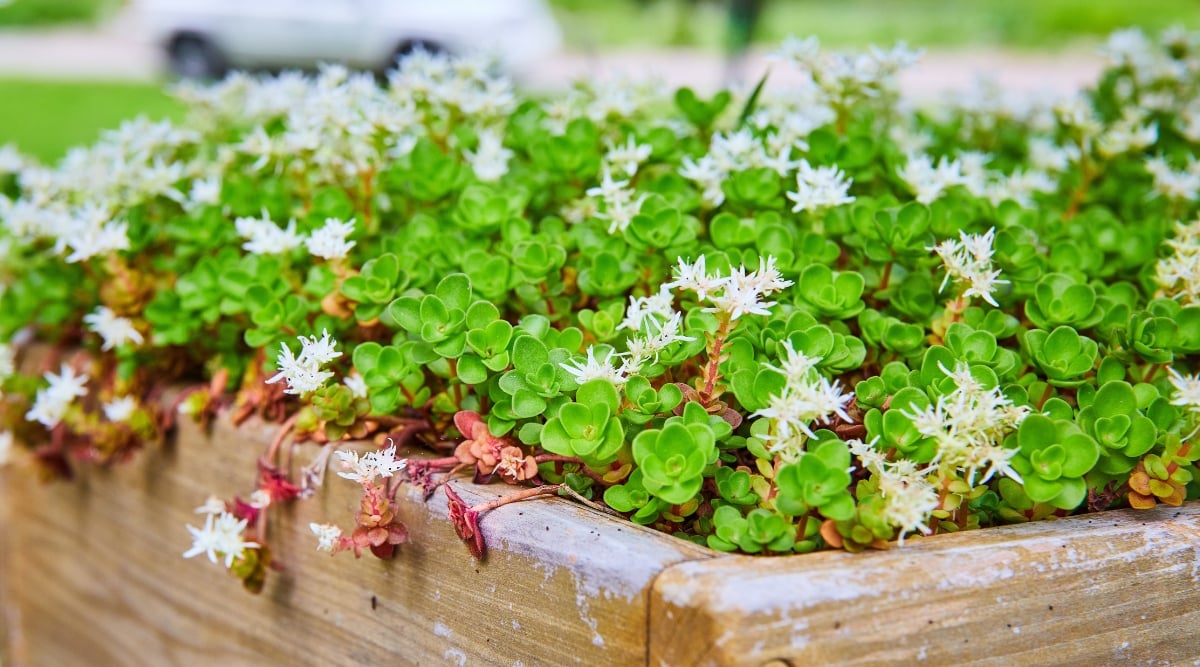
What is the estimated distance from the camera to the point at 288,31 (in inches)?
355

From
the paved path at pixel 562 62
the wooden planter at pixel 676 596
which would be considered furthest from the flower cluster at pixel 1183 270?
the paved path at pixel 562 62

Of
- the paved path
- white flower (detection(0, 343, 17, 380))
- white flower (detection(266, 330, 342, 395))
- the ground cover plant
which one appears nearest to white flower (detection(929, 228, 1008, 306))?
the ground cover plant

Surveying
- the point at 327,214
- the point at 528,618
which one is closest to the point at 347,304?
the point at 327,214

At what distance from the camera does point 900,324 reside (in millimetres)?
1228

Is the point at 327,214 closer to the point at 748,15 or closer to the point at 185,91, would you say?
the point at 185,91

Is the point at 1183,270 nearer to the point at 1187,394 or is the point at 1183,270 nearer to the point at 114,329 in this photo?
the point at 1187,394

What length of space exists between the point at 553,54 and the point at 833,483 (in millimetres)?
11896

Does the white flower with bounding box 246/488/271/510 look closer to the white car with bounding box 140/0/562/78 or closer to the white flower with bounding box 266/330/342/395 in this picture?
the white flower with bounding box 266/330/342/395

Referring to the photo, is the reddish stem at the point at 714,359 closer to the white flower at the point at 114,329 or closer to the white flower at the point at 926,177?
the white flower at the point at 926,177

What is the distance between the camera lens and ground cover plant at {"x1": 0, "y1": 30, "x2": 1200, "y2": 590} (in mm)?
1068

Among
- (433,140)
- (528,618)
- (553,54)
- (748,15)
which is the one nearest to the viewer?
(528,618)

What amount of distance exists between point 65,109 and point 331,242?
6.74 metres

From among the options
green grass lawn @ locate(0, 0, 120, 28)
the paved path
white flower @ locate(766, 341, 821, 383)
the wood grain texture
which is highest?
white flower @ locate(766, 341, 821, 383)

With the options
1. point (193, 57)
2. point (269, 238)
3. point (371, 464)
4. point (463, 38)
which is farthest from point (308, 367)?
point (193, 57)
